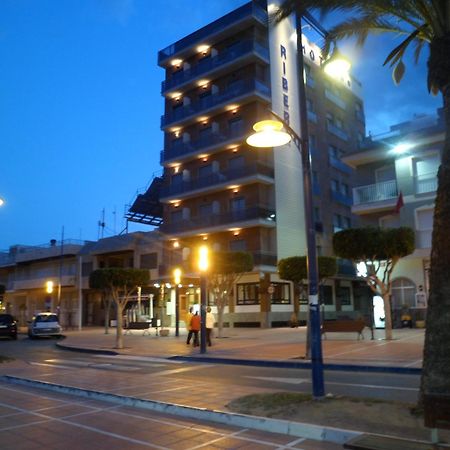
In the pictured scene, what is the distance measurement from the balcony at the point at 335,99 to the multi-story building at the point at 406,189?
66.3 ft

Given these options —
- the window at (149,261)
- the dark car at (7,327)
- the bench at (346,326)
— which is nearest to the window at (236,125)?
the window at (149,261)

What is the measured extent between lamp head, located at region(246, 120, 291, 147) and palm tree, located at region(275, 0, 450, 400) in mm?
2457

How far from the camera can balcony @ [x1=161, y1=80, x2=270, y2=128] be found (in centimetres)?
4119

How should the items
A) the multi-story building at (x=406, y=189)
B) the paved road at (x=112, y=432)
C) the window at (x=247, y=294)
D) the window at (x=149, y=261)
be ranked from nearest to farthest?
the paved road at (x=112, y=432)
the multi-story building at (x=406, y=189)
the window at (x=247, y=294)
the window at (x=149, y=261)

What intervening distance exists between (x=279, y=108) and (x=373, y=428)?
38411 mm

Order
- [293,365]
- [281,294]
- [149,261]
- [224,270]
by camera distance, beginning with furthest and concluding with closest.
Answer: [149,261]
[281,294]
[224,270]
[293,365]

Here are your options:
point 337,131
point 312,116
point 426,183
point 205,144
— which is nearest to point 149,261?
point 205,144

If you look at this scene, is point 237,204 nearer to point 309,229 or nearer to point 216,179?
point 216,179

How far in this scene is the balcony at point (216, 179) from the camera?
132 feet

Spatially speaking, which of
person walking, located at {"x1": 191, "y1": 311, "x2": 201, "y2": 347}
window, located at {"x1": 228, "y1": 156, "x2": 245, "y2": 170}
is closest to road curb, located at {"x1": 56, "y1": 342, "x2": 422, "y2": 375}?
person walking, located at {"x1": 191, "y1": 311, "x2": 201, "y2": 347}

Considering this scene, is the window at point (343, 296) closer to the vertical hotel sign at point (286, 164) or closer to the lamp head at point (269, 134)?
the vertical hotel sign at point (286, 164)

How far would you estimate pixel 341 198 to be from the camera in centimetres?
4997

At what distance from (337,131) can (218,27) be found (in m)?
15.8

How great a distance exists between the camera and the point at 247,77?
42375mm
